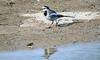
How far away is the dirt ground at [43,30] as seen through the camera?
36.9 feet

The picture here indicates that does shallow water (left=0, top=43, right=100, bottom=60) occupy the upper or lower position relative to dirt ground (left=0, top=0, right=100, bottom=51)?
lower

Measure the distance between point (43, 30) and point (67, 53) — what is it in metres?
2.49

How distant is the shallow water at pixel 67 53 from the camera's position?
31.6ft

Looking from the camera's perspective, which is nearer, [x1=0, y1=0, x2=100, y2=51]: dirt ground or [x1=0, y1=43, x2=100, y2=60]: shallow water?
[x1=0, y1=43, x2=100, y2=60]: shallow water

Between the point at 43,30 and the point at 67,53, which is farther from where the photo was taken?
the point at 43,30

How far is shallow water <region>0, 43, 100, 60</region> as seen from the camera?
9.62m

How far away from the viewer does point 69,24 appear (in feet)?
41.8

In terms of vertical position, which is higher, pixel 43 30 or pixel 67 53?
pixel 43 30

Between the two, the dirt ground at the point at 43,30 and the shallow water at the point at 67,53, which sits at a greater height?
the dirt ground at the point at 43,30

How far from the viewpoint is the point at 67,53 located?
32.7 feet

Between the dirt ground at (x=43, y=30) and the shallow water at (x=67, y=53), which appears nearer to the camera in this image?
the shallow water at (x=67, y=53)

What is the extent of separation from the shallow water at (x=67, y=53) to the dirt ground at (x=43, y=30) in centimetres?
43

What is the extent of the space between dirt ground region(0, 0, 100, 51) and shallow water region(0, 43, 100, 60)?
43 cm

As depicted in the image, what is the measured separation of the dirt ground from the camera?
443 inches
